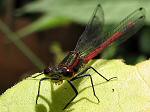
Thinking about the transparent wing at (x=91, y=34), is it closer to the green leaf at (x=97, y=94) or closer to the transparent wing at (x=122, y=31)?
the transparent wing at (x=122, y=31)

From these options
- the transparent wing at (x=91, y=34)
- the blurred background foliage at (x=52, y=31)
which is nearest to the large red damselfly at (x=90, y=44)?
the transparent wing at (x=91, y=34)

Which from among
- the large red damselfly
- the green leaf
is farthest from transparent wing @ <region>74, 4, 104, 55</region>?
the green leaf

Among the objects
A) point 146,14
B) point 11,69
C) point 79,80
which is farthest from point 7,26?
point 79,80

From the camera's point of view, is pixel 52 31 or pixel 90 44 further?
pixel 52 31

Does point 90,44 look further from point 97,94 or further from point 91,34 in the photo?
point 97,94

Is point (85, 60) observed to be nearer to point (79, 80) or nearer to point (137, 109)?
point (79, 80)

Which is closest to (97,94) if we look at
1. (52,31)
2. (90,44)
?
(90,44)
